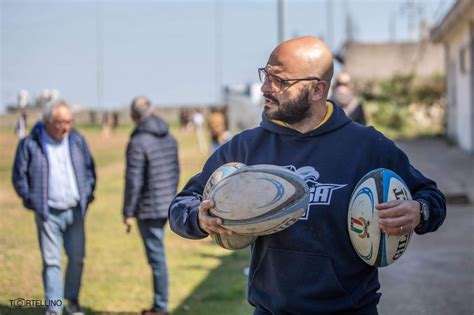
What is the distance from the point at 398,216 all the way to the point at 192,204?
92 centimetres

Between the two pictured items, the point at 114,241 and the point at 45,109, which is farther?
the point at 114,241

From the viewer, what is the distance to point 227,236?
11.5 feet

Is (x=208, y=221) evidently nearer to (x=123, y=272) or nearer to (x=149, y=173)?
(x=149, y=173)

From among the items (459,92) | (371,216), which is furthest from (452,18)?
(371,216)

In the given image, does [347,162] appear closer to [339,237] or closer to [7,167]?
[339,237]

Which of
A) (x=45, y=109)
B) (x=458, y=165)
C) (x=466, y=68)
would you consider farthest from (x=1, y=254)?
(x=466, y=68)

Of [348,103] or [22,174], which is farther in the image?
[348,103]

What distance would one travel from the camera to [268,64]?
3.66 m

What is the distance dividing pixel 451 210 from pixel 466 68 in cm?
948

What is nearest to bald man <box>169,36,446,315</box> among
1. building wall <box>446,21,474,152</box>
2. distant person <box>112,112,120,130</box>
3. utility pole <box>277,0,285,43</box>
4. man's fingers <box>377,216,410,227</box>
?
man's fingers <box>377,216,410,227</box>

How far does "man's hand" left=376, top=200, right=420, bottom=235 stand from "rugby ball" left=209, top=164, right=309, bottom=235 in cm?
33

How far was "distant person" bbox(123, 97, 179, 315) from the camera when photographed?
757cm

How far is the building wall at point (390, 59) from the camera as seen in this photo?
1529 inches

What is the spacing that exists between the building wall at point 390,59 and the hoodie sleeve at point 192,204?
34951 mm
